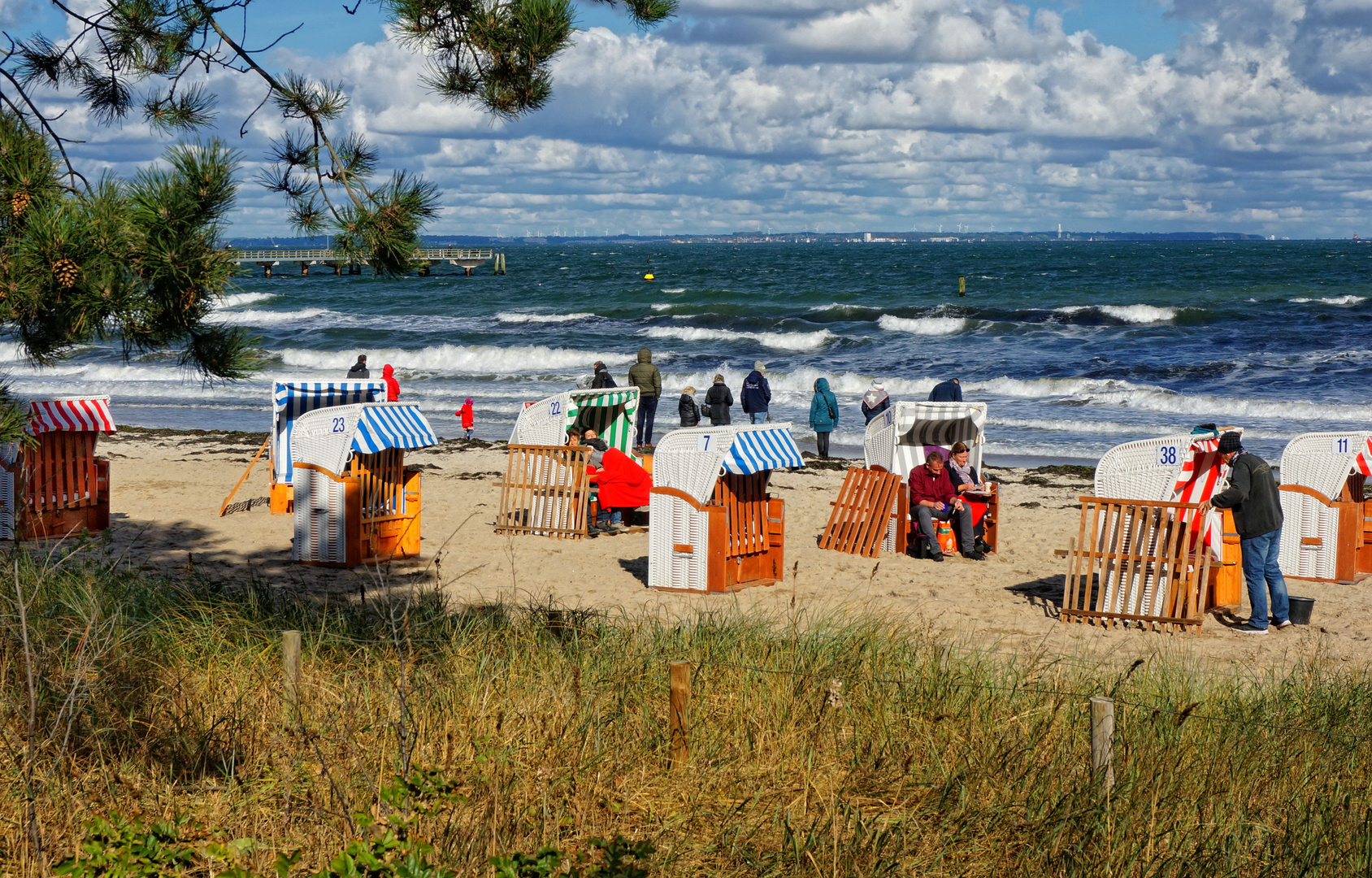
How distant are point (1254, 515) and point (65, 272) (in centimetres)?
781

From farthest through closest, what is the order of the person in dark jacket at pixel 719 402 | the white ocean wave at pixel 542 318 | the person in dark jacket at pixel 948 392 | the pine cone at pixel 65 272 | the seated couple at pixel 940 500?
the white ocean wave at pixel 542 318 < the person in dark jacket at pixel 719 402 < the person in dark jacket at pixel 948 392 < the seated couple at pixel 940 500 < the pine cone at pixel 65 272

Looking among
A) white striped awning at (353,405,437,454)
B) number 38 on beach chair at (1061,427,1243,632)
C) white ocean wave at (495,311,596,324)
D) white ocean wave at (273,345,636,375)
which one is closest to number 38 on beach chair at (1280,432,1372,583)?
number 38 on beach chair at (1061,427,1243,632)

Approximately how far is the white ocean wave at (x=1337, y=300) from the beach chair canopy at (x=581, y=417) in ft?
127

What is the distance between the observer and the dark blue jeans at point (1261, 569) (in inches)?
335

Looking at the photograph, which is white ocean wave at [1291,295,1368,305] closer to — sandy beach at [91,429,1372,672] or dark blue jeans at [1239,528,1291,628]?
sandy beach at [91,429,1372,672]

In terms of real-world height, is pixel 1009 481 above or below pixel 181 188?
below

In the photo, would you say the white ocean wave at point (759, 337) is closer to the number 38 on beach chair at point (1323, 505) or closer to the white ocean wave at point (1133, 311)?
the white ocean wave at point (1133, 311)

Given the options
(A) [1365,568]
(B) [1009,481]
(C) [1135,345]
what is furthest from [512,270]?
(A) [1365,568]

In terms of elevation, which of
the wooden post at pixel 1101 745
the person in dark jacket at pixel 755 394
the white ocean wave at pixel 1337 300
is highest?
the white ocean wave at pixel 1337 300

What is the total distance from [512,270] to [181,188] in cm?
8335

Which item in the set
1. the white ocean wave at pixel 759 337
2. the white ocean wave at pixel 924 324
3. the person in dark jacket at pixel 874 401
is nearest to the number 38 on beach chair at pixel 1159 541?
the person in dark jacket at pixel 874 401

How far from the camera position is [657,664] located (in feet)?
18.0

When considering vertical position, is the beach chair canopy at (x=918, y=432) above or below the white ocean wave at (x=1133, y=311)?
below

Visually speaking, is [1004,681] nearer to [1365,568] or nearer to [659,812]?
[659,812]
